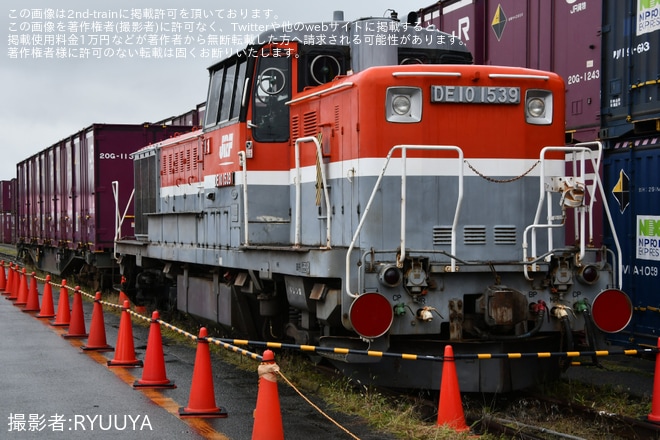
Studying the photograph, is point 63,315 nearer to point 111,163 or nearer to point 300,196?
point 111,163

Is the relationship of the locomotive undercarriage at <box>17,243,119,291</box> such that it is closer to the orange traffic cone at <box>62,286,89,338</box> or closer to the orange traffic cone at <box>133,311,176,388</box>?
the orange traffic cone at <box>62,286,89,338</box>

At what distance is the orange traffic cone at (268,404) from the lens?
263 inches

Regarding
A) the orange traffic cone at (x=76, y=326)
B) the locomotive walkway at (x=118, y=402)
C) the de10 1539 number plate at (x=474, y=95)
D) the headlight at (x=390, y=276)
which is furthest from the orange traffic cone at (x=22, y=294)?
the de10 1539 number plate at (x=474, y=95)

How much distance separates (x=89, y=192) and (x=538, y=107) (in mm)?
14715

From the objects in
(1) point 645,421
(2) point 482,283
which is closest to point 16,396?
(2) point 482,283

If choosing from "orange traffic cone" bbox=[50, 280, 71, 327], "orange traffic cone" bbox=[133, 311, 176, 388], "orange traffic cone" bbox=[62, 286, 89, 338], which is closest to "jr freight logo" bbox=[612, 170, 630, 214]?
"orange traffic cone" bbox=[133, 311, 176, 388]

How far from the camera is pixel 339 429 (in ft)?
25.1

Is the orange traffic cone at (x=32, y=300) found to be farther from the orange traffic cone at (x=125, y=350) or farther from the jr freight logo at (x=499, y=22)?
the jr freight logo at (x=499, y=22)

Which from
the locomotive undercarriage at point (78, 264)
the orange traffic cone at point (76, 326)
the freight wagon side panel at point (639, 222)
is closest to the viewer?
the freight wagon side panel at point (639, 222)

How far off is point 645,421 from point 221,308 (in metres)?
5.59

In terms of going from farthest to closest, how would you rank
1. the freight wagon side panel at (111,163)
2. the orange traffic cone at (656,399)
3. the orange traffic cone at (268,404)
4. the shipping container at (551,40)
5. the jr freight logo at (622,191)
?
the freight wagon side panel at (111,163) → the shipping container at (551,40) → the jr freight logo at (622,191) → the orange traffic cone at (656,399) → the orange traffic cone at (268,404)

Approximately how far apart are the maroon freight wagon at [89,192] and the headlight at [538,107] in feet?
33.3

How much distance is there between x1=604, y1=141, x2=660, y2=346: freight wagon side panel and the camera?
1114cm

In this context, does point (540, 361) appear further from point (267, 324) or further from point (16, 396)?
point (16, 396)
